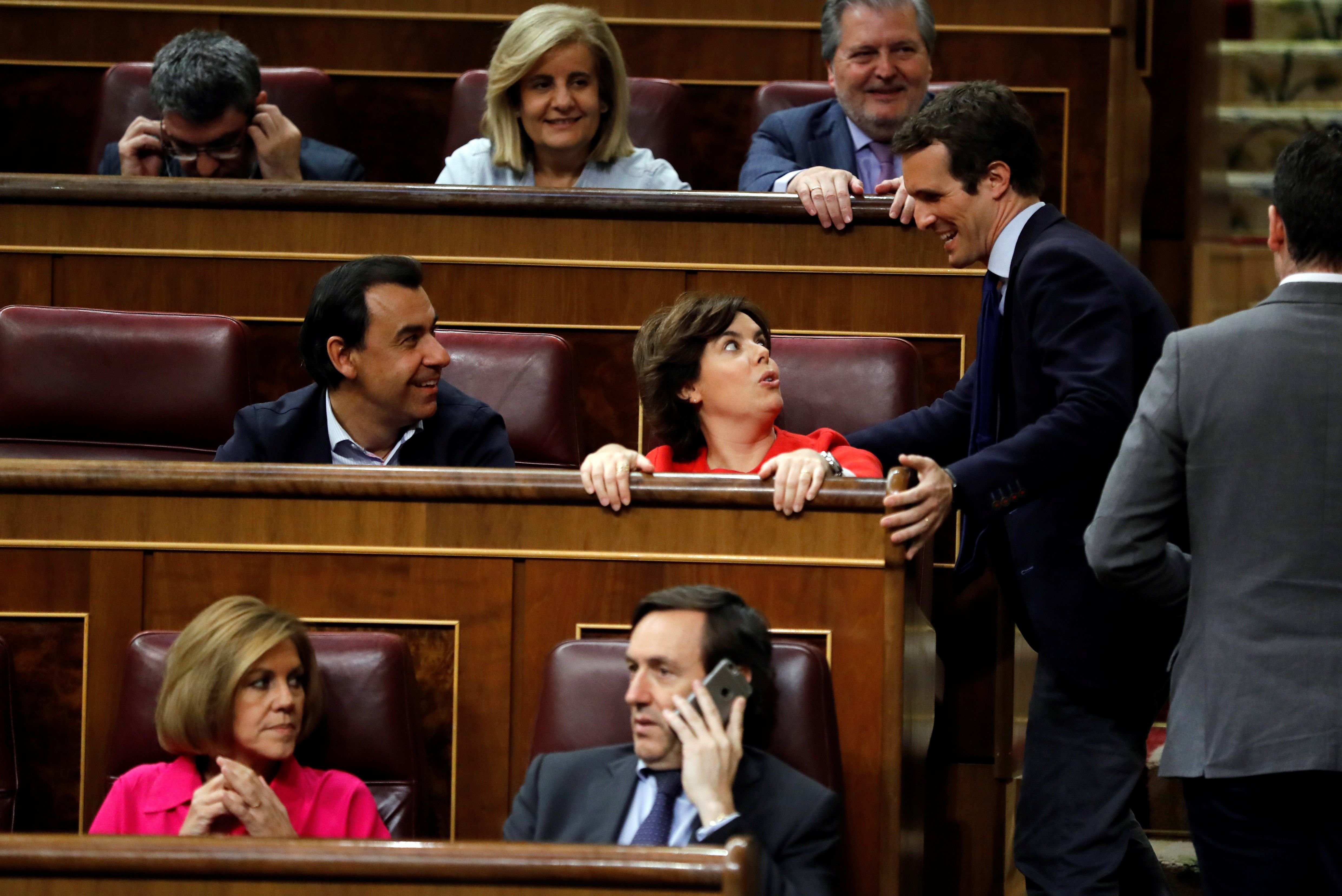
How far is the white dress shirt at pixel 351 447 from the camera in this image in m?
1.53

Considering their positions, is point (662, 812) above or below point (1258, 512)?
below

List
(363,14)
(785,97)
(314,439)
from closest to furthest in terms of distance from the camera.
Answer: (314,439), (785,97), (363,14)

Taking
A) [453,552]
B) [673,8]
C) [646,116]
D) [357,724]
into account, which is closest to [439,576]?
[453,552]

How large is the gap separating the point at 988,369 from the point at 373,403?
0.55 meters

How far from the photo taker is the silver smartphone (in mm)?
1108

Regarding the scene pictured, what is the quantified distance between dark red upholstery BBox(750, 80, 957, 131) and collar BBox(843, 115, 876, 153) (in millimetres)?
238

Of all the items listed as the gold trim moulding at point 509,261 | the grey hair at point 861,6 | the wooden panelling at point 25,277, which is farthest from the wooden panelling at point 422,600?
the grey hair at point 861,6

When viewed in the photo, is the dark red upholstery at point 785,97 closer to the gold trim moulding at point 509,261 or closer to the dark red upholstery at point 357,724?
the gold trim moulding at point 509,261

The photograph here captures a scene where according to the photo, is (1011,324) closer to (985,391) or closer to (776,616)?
(985,391)

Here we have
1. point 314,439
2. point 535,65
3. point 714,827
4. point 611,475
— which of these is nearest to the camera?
point 714,827

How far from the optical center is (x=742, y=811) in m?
1.09

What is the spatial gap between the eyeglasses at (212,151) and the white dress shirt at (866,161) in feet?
2.21

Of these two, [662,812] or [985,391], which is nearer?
[662,812]

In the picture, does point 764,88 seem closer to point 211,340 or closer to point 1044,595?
point 211,340
